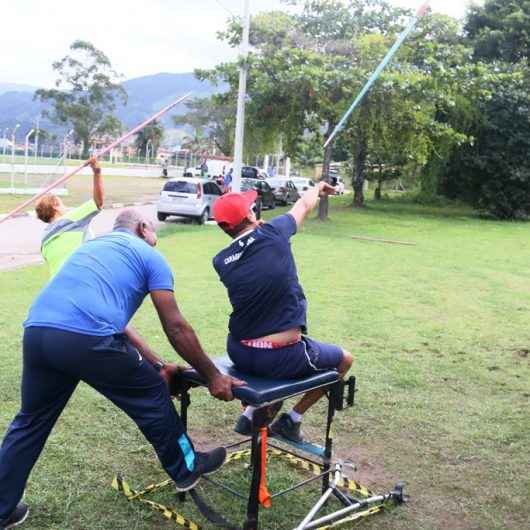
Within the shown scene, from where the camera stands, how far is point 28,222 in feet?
65.1

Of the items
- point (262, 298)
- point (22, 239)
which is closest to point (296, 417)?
point (262, 298)

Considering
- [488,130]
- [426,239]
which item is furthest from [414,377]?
[488,130]

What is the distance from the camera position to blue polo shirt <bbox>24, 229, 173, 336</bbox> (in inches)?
124

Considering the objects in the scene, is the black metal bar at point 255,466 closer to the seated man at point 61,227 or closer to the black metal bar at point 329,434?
the black metal bar at point 329,434

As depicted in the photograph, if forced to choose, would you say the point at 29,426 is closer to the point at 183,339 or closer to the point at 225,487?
the point at 183,339

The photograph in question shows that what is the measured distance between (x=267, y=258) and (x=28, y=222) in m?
17.6

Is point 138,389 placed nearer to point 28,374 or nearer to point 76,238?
point 28,374

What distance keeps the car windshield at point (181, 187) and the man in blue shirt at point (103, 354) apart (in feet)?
58.3

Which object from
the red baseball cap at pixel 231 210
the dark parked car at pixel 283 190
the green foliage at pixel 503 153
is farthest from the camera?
the dark parked car at pixel 283 190

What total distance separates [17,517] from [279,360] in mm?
1580

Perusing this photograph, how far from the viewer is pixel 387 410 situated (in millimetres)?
5410

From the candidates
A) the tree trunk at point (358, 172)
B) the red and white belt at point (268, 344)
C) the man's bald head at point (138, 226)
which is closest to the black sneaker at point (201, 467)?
the red and white belt at point (268, 344)

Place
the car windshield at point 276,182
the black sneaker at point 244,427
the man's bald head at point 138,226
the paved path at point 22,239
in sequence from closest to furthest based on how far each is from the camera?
1. the man's bald head at point 138,226
2. the black sneaker at point 244,427
3. the paved path at point 22,239
4. the car windshield at point 276,182

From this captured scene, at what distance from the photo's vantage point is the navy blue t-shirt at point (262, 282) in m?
3.62
